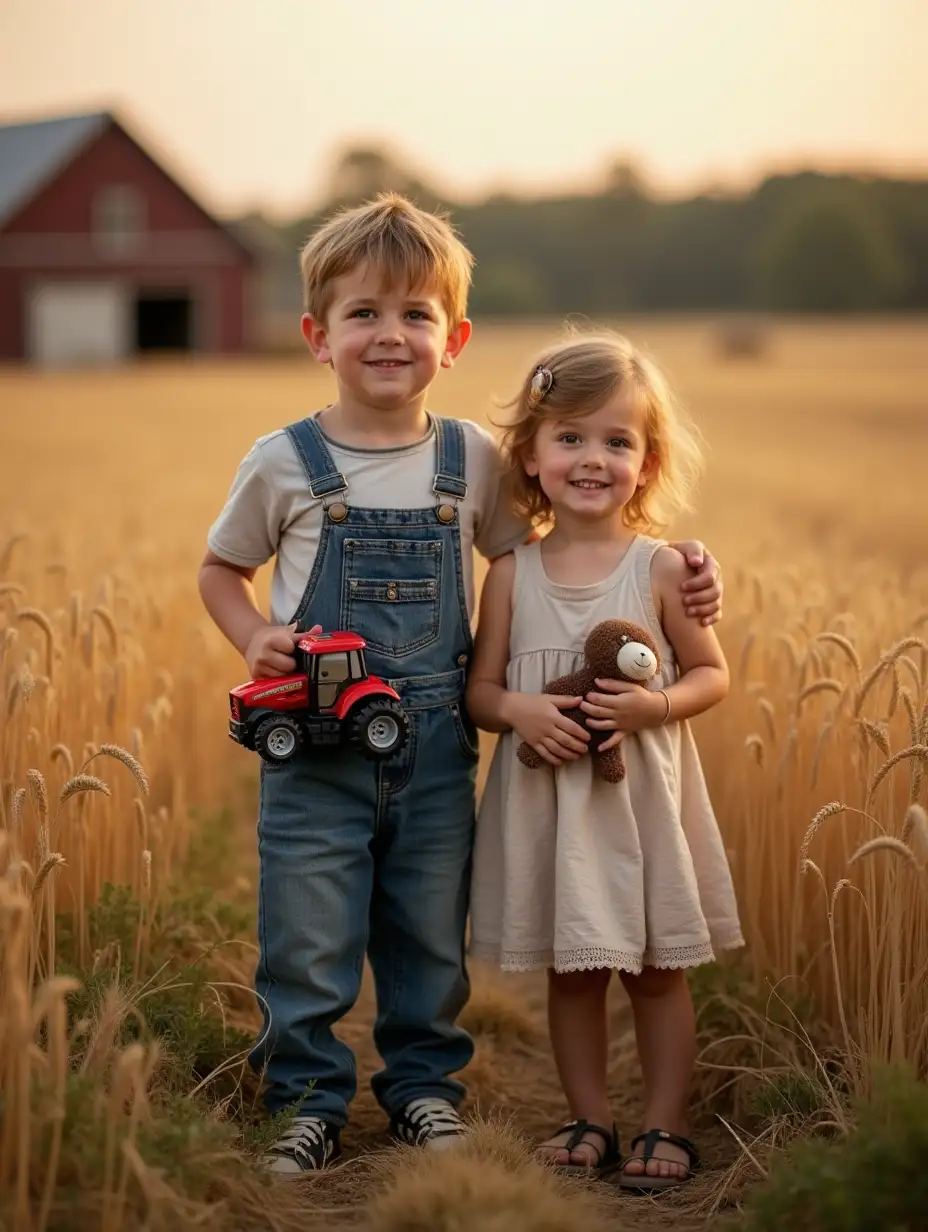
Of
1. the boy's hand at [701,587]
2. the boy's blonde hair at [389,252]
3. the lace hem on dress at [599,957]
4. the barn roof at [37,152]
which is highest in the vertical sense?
the barn roof at [37,152]

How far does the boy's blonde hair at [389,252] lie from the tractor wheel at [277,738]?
2.99ft

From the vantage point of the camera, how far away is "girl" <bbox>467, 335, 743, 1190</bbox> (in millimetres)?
3090

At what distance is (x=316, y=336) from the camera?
11.1ft

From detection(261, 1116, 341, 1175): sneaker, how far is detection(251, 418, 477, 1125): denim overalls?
1.5 inches

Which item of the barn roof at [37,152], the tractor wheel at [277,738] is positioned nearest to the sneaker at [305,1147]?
the tractor wheel at [277,738]

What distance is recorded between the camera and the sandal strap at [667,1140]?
3.12 m

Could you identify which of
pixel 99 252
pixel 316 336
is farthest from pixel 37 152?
pixel 316 336

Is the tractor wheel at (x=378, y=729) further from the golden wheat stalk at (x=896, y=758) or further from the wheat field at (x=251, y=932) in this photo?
the golden wheat stalk at (x=896, y=758)

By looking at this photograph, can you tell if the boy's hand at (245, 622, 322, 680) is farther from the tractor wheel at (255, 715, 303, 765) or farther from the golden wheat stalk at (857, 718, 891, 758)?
the golden wheat stalk at (857, 718, 891, 758)

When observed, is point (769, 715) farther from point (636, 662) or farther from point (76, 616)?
point (76, 616)

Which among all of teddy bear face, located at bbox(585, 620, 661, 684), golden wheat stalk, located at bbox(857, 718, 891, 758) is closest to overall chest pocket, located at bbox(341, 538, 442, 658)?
teddy bear face, located at bbox(585, 620, 661, 684)

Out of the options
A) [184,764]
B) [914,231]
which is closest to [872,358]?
[914,231]

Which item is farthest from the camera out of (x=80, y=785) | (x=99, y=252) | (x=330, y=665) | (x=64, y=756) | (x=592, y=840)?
(x=99, y=252)

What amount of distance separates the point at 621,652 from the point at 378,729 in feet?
1.68
